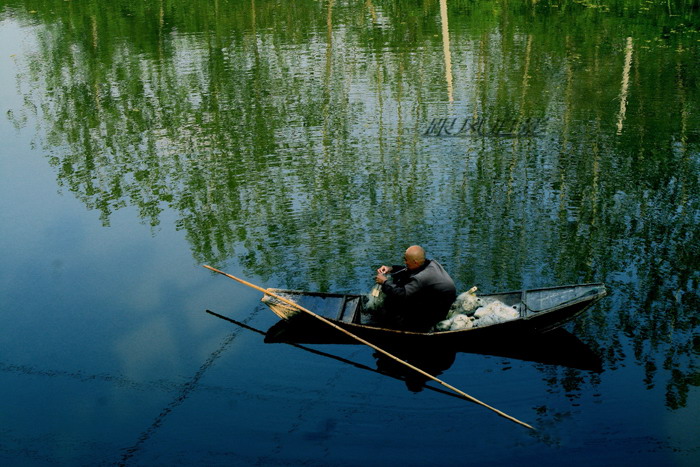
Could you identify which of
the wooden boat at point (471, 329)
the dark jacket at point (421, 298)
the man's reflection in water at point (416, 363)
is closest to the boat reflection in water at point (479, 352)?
the man's reflection in water at point (416, 363)

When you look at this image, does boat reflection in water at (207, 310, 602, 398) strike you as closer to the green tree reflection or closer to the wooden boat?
the wooden boat

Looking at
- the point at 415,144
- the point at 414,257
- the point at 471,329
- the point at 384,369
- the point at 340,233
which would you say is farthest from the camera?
the point at 415,144

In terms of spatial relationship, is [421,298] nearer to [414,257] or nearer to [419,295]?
[419,295]

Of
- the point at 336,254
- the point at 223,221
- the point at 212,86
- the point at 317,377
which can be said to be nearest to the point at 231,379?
the point at 317,377

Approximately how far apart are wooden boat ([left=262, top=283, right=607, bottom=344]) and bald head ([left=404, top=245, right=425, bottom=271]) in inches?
32.5

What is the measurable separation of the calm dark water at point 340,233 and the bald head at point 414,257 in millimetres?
1268

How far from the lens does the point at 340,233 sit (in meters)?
11.6

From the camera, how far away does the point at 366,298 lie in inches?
371

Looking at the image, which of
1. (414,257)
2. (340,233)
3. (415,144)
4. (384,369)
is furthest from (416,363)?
(415,144)

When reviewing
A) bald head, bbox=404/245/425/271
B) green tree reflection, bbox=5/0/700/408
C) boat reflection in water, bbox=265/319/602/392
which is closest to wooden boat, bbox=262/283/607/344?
boat reflection in water, bbox=265/319/602/392

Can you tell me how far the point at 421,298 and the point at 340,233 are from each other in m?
3.14

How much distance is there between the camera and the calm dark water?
764 cm

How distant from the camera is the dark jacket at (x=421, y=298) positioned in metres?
8.73

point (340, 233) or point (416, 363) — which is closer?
point (416, 363)
